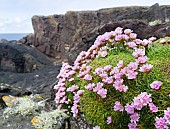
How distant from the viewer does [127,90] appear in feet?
12.5

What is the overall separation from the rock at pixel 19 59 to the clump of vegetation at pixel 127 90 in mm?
20731

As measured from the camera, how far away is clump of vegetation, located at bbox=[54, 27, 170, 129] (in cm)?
362

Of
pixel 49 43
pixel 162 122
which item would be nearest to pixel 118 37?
pixel 162 122

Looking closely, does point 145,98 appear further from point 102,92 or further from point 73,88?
point 73,88

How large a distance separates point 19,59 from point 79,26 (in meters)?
5.78

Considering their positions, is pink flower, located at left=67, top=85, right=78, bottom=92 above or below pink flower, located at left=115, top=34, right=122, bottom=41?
below

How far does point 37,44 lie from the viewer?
31547 millimetres

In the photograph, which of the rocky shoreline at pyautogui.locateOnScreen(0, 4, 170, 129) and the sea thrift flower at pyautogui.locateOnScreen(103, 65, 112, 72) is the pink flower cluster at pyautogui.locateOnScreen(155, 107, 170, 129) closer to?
the sea thrift flower at pyautogui.locateOnScreen(103, 65, 112, 72)

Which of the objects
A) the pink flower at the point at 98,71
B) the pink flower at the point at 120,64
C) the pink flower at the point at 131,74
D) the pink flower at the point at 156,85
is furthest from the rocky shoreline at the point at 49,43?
the pink flower at the point at 156,85

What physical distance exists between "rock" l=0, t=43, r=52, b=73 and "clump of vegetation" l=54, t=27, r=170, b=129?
68.0ft

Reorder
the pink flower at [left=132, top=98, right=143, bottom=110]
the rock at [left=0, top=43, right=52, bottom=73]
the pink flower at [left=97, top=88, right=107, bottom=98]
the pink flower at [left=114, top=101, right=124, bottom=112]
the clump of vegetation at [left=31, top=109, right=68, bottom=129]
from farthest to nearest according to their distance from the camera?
1. the rock at [left=0, top=43, right=52, bottom=73]
2. the clump of vegetation at [left=31, top=109, right=68, bottom=129]
3. the pink flower at [left=97, top=88, right=107, bottom=98]
4. the pink flower at [left=114, top=101, right=124, bottom=112]
5. the pink flower at [left=132, top=98, right=143, bottom=110]

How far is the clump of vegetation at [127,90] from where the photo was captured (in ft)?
11.9

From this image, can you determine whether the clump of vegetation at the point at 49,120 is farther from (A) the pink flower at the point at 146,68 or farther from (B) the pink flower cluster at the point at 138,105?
(A) the pink flower at the point at 146,68

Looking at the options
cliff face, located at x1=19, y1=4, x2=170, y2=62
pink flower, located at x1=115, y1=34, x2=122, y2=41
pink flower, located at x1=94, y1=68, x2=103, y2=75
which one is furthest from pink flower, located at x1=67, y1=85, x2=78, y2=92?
cliff face, located at x1=19, y1=4, x2=170, y2=62
